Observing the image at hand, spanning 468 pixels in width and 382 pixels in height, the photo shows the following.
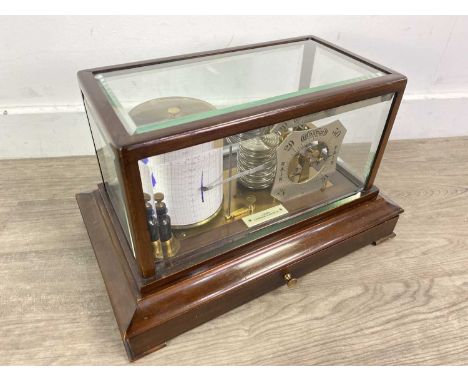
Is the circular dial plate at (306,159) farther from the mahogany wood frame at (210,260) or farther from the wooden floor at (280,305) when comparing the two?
the wooden floor at (280,305)

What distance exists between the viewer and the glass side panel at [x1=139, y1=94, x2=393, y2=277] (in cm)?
56

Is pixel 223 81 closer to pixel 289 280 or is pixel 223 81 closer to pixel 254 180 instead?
pixel 254 180

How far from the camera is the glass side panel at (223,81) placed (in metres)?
0.53

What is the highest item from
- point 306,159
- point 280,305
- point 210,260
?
point 306,159

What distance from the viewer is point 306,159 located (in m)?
0.65

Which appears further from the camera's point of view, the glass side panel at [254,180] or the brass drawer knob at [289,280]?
the brass drawer knob at [289,280]

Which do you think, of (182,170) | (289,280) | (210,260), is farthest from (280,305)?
(182,170)

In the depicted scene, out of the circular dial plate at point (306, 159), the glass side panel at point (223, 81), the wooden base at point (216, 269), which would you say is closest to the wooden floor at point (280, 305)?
the wooden base at point (216, 269)

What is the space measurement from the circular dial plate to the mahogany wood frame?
6cm

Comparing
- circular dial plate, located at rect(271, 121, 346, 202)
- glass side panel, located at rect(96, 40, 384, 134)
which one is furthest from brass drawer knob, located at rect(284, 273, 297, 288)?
glass side panel, located at rect(96, 40, 384, 134)

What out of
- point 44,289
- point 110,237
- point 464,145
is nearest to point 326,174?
point 110,237

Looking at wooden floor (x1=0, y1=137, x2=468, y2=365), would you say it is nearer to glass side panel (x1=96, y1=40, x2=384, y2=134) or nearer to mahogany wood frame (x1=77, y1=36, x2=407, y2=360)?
mahogany wood frame (x1=77, y1=36, x2=407, y2=360)

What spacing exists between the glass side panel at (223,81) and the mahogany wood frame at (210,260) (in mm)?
15

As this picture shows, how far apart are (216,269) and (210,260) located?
0.06 ft
